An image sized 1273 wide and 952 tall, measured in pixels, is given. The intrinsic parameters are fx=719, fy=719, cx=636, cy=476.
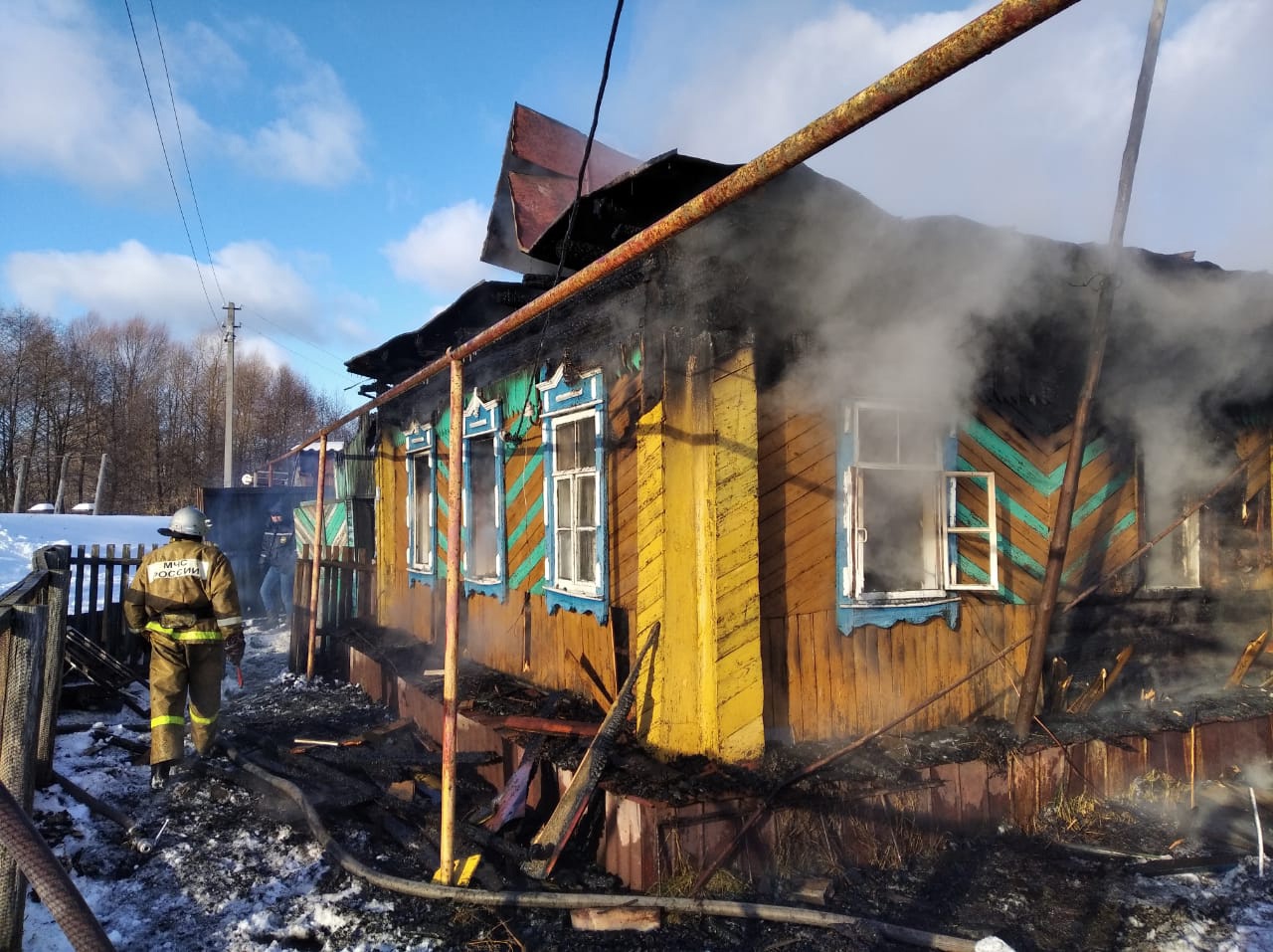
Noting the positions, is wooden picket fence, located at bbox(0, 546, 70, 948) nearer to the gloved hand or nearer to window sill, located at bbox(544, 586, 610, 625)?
the gloved hand

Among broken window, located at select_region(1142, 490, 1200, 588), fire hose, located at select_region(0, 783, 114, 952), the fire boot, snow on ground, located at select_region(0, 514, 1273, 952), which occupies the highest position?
broken window, located at select_region(1142, 490, 1200, 588)

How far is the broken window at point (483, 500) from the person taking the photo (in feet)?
23.1

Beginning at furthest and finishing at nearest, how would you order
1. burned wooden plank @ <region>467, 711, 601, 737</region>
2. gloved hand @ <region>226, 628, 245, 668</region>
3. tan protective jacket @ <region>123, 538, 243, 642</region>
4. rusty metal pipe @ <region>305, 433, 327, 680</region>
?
rusty metal pipe @ <region>305, 433, 327, 680</region>, gloved hand @ <region>226, 628, 245, 668</region>, tan protective jacket @ <region>123, 538, 243, 642</region>, burned wooden plank @ <region>467, 711, 601, 737</region>

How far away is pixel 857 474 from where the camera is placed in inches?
197

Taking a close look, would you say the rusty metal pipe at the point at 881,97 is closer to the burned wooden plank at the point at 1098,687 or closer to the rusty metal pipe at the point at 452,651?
the rusty metal pipe at the point at 452,651

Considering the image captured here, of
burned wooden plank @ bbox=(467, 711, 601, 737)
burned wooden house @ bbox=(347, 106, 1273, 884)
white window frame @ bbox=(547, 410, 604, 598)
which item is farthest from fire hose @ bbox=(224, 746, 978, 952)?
white window frame @ bbox=(547, 410, 604, 598)

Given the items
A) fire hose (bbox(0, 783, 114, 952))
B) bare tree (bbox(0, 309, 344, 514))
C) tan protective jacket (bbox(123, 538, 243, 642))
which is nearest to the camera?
fire hose (bbox(0, 783, 114, 952))

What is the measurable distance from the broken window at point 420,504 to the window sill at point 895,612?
525 centimetres

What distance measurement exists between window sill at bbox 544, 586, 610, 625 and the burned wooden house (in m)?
0.03

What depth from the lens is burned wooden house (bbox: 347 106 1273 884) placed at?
447 centimetres

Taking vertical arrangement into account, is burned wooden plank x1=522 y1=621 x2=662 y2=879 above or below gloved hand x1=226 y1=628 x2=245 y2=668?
below

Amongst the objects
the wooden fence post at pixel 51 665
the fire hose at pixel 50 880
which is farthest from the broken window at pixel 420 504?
the fire hose at pixel 50 880

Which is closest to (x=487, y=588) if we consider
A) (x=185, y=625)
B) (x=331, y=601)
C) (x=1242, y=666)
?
(x=185, y=625)

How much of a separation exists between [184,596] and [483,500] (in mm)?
3207
